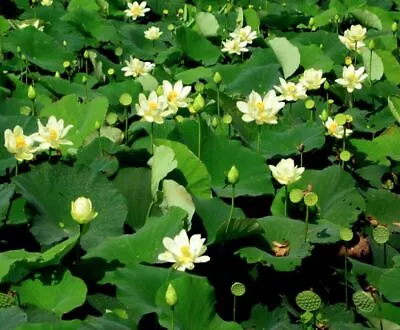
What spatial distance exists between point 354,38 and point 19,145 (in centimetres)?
182

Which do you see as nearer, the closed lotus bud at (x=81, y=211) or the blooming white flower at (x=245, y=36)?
the closed lotus bud at (x=81, y=211)

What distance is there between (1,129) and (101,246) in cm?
71

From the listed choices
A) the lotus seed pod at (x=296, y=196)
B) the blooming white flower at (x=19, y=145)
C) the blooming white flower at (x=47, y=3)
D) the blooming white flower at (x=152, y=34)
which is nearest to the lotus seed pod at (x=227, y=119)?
the lotus seed pod at (x=296, y=196)

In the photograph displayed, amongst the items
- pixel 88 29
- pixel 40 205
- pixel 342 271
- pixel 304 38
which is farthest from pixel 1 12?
pixel 342 271

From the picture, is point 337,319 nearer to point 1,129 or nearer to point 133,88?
point 1,129

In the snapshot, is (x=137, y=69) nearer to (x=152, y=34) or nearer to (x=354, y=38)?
(x=152, y=34)

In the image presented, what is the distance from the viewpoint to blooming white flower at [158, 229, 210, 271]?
1.72 m

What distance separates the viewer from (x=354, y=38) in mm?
3402

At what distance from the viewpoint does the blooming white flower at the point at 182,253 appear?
1723 millimetres

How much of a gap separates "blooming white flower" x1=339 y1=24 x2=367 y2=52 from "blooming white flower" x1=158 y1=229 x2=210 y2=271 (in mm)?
1917

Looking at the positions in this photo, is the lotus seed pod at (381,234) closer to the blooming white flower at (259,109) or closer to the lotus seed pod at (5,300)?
the blooming white flower at (259,109)

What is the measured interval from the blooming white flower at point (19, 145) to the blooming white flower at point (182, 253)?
54 centimetres

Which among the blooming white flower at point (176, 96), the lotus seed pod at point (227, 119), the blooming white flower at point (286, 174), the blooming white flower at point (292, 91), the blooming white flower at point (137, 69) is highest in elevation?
the blooming white flower at point (286, 174)

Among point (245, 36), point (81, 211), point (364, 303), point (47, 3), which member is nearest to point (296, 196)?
point (364, 303)
